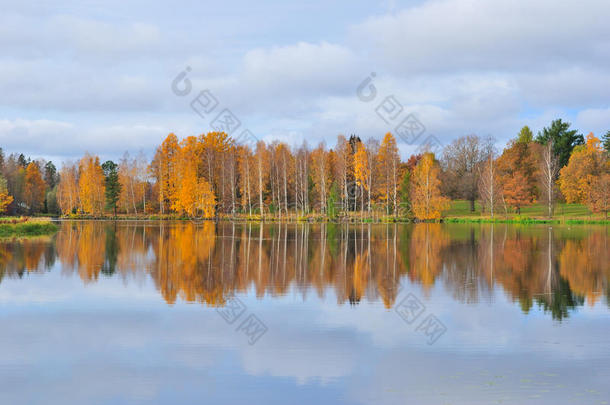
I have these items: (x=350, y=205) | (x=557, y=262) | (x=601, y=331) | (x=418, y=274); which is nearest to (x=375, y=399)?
(x=601, y=331)

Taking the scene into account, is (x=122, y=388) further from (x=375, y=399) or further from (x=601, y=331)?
(x=601, y=331)

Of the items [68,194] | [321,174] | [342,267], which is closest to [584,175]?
[321,174]

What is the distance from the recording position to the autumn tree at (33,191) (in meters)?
91.4

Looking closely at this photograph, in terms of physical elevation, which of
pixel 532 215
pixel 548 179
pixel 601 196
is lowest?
pixel 532 215

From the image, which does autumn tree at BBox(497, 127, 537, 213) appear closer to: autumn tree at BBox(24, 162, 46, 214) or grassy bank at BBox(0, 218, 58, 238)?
grassy bank at BBox(0, 218, 58, 238)

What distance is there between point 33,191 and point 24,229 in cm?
5974

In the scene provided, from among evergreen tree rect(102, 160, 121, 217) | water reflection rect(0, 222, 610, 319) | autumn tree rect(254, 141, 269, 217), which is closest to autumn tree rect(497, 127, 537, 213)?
autumn tree rect(254, 141, 269, 217)

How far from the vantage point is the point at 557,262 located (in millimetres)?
23094

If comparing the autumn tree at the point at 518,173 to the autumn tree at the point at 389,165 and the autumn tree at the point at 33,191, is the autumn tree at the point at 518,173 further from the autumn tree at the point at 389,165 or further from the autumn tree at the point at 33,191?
the autumn tree at the point at 33,191

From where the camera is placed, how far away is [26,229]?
131ft

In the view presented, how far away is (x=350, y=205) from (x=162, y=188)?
2712 cm

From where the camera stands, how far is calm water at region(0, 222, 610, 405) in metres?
7.91

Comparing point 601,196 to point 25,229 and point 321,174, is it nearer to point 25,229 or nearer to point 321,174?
point 321,174

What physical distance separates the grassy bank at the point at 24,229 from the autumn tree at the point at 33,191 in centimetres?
5380
